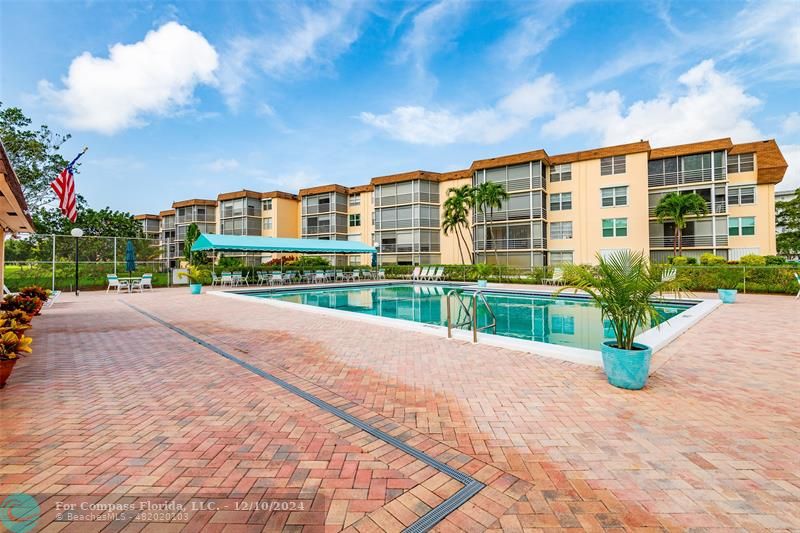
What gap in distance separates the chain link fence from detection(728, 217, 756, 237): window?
37.1 metres

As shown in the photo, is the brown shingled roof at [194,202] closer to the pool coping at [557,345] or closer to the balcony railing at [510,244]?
the balcony railing at [510,244]

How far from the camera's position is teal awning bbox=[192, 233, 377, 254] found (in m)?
17.6

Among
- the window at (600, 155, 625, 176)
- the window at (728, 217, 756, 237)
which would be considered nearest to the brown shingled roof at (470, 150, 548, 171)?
the window at (600, 155, 625, 176)

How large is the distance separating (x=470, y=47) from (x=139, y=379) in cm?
1775

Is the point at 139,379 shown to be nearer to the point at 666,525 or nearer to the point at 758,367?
the point at 666,525

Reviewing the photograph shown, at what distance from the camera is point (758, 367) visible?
4.68 metres

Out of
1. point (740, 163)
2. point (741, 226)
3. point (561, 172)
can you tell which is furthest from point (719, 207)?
point (561, 172)

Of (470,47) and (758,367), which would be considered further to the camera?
(470,47)

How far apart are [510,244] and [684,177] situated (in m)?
12.6

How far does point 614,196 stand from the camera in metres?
25.4

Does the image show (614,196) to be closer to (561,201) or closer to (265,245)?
(561,201)

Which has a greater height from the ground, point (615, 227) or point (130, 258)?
point (615, 227)

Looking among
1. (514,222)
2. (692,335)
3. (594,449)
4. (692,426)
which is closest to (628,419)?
(692,426)

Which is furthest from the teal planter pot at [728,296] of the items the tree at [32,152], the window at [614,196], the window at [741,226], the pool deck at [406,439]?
the tree at [32,152]
